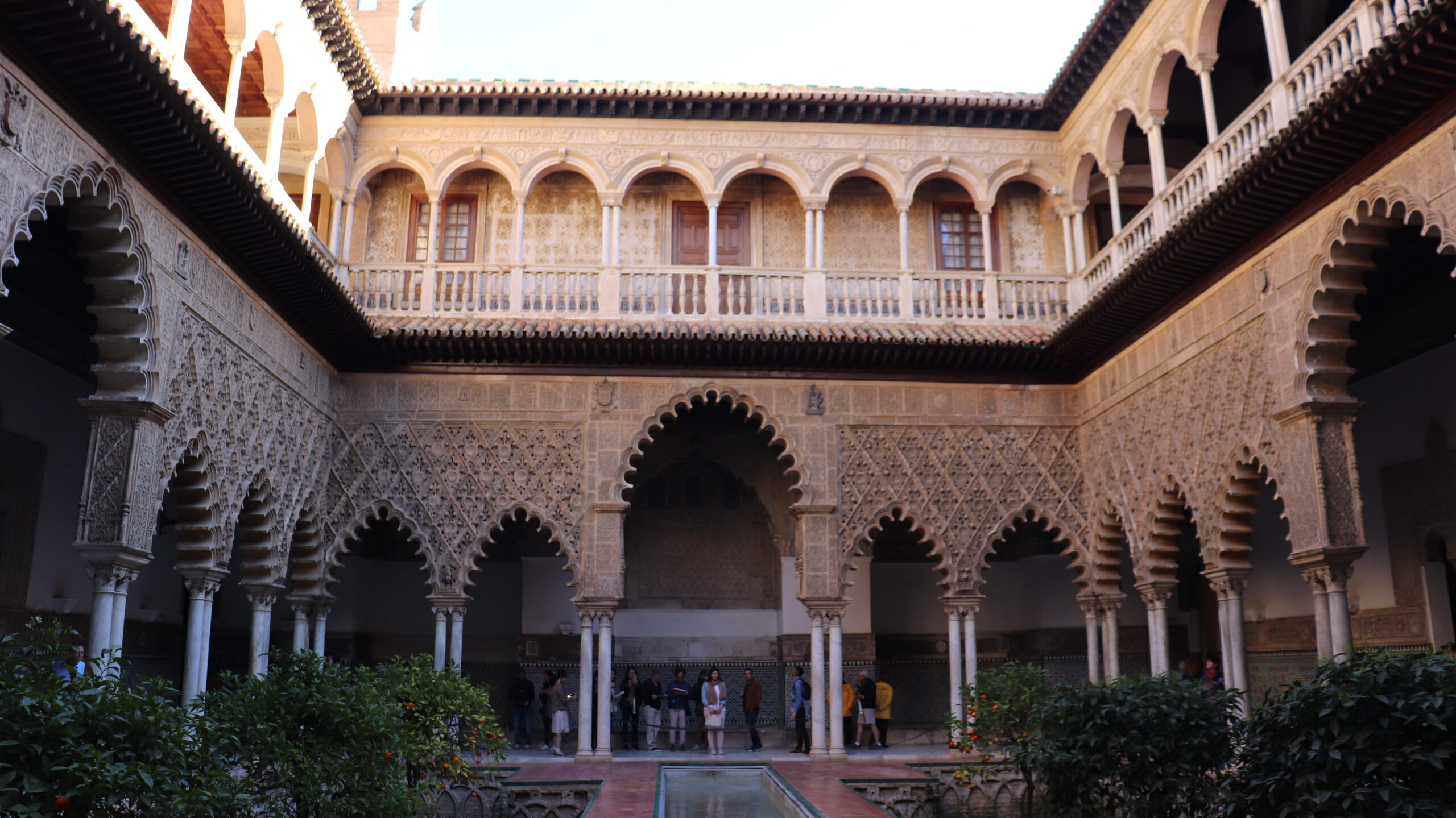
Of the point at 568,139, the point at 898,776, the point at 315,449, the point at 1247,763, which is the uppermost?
the point at 568,139

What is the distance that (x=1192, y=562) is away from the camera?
14539mm

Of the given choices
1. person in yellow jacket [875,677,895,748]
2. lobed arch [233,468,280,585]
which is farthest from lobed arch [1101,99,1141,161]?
lobed arch [233,468,280,585]

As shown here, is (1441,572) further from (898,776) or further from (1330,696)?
(1330,696)

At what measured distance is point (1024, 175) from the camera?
1308 cm

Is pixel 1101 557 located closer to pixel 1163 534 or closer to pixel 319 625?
pixel 1163 534

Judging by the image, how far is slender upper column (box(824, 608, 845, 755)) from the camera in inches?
454

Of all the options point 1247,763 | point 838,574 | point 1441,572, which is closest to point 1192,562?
point 1441,572

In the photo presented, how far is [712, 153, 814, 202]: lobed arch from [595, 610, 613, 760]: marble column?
16.1 ft

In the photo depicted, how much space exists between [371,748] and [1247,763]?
417 centimetres

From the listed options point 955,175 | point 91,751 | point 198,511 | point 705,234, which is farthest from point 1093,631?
point 91,751

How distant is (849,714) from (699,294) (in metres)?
5.39

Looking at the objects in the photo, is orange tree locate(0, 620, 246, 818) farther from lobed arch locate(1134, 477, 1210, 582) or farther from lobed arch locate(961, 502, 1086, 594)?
lobed arch locate(961, 502, 1086, 594)

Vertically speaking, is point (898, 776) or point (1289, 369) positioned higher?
point (1289, 369)

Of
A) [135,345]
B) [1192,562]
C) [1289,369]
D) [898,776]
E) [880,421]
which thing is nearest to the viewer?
[135,345]
